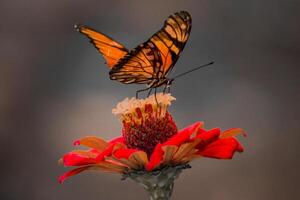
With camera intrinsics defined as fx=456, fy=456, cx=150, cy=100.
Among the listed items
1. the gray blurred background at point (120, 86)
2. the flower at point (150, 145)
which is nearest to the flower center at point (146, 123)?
the flower at point (150, 145)

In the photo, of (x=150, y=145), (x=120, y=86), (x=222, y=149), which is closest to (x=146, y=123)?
(x=150, y=145)

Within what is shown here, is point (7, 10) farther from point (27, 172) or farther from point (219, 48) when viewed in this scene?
point (219, 48)

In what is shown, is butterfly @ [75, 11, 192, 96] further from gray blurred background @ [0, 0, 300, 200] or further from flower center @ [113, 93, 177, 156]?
gray blurred background @ [0, 0, 300, 200]

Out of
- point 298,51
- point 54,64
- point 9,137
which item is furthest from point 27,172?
point 298,51

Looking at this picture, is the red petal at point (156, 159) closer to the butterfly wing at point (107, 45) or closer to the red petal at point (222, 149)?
the red petal at point (222, 149)

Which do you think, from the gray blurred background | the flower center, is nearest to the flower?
the flower center

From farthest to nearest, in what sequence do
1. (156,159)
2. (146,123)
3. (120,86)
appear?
(120,86) → (146,123) → (156,159)

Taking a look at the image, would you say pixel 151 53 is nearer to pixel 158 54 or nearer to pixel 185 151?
pixel 158 54
